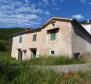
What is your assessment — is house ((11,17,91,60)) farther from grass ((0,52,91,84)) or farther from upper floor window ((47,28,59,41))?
grass ((0,52,91,84))

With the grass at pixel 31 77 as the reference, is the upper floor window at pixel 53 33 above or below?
above

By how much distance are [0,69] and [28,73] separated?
126 centimetres

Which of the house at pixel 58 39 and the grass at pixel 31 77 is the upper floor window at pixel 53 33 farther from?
the grass at pixel 31 77

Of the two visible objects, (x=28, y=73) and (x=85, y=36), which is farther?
(x=85, y=36)

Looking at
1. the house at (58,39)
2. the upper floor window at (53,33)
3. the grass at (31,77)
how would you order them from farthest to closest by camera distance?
the upper floor window at (53,33), the house at (58,39), the grass at (31,77)

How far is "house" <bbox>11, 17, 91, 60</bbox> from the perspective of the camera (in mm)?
31578

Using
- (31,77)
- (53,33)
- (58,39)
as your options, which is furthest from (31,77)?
(53,33)

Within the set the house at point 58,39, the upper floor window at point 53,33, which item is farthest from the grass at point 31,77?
the upper floor window at point 53,33

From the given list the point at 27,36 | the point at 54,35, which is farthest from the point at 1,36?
the point at 54,35

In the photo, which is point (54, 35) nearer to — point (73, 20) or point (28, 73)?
point (73, 20)

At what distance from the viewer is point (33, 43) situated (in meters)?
38.6

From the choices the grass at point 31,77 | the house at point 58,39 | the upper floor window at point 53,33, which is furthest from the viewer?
the upper floor window at point 53,33

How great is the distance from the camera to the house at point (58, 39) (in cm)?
3158

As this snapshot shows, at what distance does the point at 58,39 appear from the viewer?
3281cm
